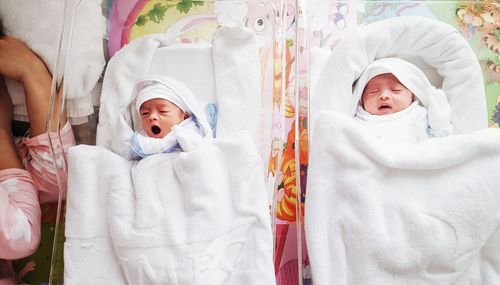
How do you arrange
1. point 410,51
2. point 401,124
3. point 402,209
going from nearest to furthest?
point 402,209 → point 401,124 → point 410,51

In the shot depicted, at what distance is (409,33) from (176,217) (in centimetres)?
74

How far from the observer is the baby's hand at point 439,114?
3.93ft

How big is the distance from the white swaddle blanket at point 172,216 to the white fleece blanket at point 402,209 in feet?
0.44

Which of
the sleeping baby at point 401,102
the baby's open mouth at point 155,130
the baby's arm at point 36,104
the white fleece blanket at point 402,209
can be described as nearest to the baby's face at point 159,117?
the baby's open mouth at point 155,130

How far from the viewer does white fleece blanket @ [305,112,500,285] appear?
1014mm

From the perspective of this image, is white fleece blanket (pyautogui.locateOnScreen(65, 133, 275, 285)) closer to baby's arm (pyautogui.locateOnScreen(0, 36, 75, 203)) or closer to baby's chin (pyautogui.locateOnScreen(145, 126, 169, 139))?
baby's chin (pyautogui.locateOnScreen(145, 126, 169, 139))

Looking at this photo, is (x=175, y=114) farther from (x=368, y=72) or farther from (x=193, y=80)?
(x=368, y=72)

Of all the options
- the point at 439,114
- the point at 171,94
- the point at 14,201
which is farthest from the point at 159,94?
the point at 439,114

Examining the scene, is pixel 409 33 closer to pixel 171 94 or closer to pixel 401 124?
pixel 401 124

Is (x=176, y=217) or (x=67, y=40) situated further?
(x=67, y=40)

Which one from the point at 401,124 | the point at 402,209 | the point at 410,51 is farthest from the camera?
the point at 410,51

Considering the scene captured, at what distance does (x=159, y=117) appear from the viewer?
3.85 feet

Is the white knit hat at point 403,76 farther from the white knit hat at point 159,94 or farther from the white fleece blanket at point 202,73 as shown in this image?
the white knit hat at point 159,94

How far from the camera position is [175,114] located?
119cm
